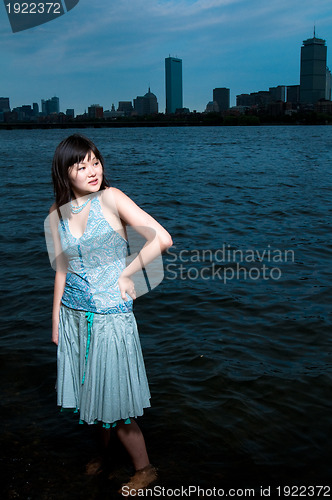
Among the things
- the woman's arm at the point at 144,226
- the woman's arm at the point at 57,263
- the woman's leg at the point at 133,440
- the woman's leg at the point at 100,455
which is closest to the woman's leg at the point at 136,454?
the woman's leg at the point at 133,440

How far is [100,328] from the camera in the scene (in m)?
2.79

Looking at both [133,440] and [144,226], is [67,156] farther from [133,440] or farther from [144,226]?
[133,440]

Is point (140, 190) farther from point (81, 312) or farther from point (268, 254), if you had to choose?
point (81, 312)

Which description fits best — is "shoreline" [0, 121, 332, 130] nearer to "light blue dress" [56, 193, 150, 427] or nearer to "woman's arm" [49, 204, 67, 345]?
"woman's arm" [49, 204, 67, 345]

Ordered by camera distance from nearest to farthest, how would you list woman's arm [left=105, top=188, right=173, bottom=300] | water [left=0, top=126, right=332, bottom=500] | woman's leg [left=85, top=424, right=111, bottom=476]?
woman's arm [left=105, top=188, right=173, bottom=300], woman's leg [left=85, top=424, right=111, bottom=476], water [left=0, top=126, right=332, bottom=500]

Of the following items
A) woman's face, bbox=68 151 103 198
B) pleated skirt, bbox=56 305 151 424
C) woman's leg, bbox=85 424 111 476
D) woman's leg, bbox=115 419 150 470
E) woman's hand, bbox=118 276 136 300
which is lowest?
woman's leg, bbox=85 424 111 476

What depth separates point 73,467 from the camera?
143 inches

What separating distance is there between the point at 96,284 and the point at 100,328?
24 centimetres

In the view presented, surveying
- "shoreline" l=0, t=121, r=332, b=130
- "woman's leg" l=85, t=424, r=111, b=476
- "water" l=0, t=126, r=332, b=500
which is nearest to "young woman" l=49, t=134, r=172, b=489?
"woman's leg" l=85, t=424, r=111, b=476

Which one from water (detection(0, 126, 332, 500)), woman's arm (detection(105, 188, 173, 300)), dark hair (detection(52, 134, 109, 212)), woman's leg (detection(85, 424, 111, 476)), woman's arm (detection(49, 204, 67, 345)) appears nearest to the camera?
woman's arm (detection(105, 188, 173, 300))

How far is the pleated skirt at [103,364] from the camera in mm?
2797

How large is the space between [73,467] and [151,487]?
59 centimetres

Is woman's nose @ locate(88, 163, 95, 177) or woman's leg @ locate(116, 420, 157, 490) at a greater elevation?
woman's nose @ locate(88, 163, 95, 177)

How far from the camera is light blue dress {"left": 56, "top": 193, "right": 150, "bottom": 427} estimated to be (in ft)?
9.16
